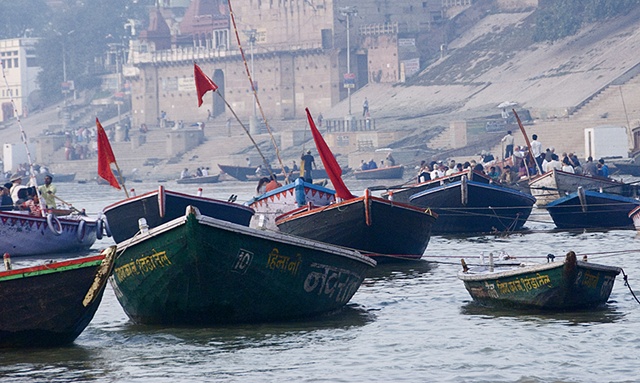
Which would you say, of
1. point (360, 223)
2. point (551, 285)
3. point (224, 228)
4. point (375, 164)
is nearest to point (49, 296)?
point (224, 228)

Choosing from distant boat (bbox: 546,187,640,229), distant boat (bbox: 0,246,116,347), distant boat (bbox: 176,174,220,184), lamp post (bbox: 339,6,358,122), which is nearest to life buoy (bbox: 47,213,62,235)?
distant boat (bbox: 546,187,640,229)

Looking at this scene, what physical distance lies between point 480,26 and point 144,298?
2814 inches

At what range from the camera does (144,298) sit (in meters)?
15.4

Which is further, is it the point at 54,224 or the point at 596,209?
the point at 596,209

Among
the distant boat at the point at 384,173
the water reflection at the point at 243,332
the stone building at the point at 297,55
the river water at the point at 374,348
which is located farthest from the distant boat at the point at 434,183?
the stone building at the point at 297,55

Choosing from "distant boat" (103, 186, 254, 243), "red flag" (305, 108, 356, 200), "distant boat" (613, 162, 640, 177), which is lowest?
"distant boat" (613, 162, 640, 177)

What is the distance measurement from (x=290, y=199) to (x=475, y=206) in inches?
179

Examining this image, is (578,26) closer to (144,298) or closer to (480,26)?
(480,26)

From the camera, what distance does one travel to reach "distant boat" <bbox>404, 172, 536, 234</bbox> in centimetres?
2692

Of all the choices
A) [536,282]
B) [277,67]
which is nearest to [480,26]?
[277,67]

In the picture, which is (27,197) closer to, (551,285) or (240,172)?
(551,285)

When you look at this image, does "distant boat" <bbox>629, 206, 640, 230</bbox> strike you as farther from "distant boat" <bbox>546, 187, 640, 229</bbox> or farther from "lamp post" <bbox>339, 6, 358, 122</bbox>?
"lamp post" <bbox>339, 6, 358, 122</bbox>

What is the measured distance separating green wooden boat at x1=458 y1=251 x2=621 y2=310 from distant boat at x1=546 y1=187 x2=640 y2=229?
10.6 meters

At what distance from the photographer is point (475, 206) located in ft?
89.2
